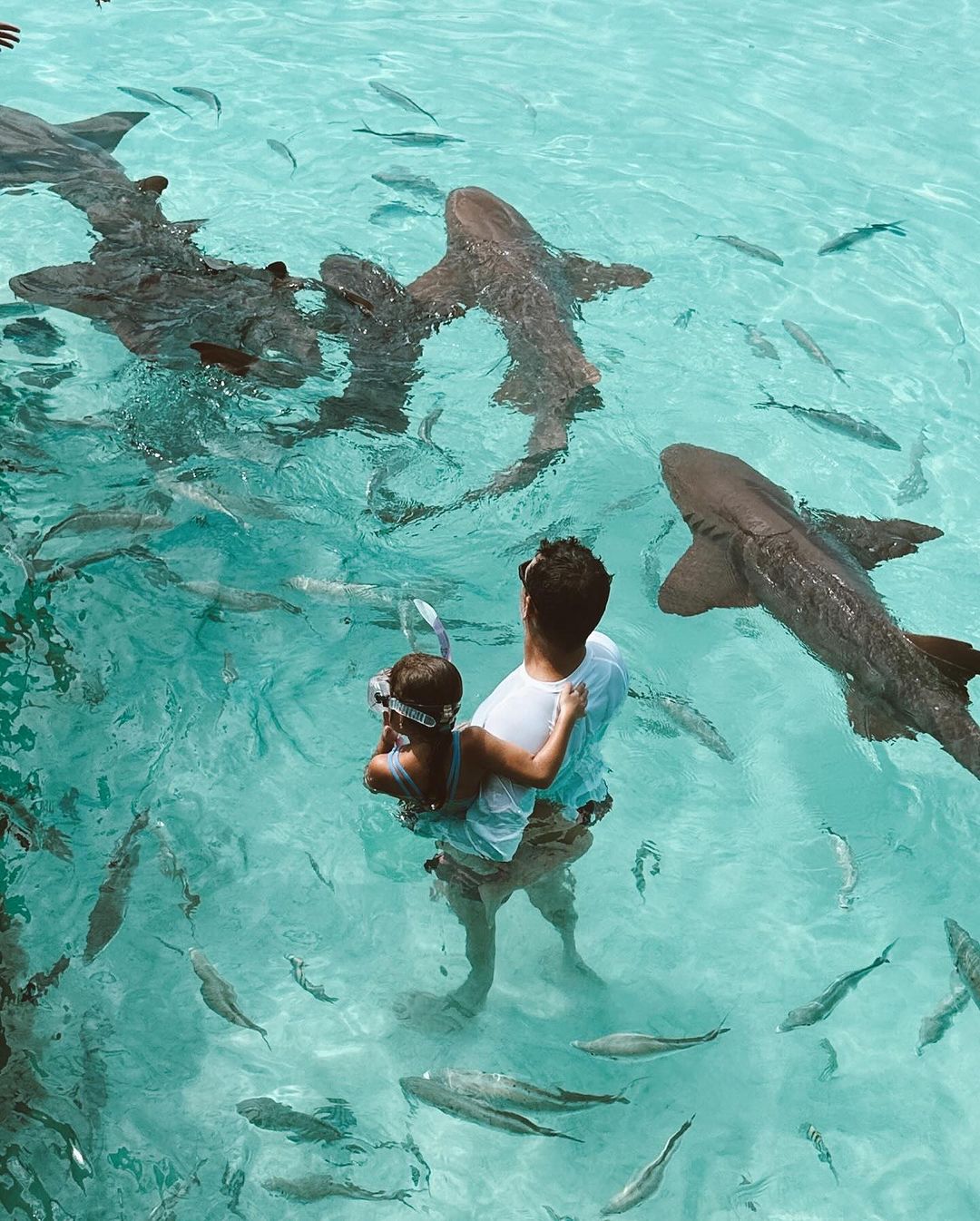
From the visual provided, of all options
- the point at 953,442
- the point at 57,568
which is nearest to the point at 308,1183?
the point at 57,568

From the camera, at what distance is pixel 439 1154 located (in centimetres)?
427

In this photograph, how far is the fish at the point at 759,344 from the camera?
8508 millimetres

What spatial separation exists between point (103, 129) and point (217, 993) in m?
8.46

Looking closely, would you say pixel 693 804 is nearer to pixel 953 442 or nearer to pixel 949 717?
pixel 949 717

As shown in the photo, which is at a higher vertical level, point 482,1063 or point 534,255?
point 534,255

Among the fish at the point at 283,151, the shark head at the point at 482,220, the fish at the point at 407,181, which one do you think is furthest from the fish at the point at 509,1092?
the fish at the point at 283,151

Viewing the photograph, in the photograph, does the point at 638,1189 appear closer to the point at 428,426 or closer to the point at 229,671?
the point at 229,671

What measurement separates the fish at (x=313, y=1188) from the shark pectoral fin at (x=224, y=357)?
5211mm

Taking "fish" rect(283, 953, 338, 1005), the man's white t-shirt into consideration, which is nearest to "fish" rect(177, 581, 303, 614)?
"fish" rect(283, 953, 338, 1005)

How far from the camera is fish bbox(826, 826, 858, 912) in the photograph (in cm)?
525

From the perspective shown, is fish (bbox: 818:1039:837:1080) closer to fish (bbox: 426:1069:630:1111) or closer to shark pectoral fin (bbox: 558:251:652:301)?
fish (bbox: 426:1069:630:1111)

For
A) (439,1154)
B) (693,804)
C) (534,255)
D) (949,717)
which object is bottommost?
(439,1154)

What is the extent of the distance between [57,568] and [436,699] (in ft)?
11.3

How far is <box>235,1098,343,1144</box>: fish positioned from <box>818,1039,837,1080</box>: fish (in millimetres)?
2015
